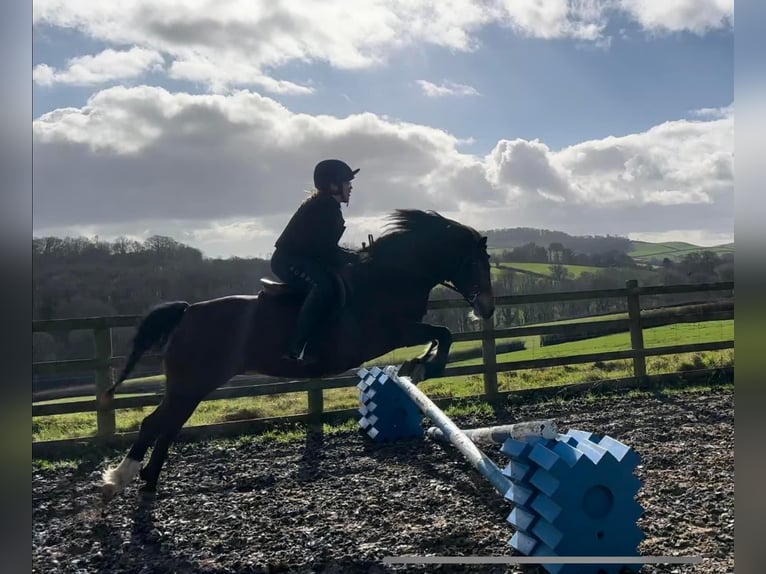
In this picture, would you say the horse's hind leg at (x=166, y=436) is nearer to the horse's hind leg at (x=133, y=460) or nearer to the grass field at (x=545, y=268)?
A: the horse's hind leg at (x=133, y=460)

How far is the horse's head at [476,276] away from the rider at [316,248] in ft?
2.19

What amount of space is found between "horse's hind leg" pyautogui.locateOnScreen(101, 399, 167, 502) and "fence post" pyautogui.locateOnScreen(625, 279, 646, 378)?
3.27 meters

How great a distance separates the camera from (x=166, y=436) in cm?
361

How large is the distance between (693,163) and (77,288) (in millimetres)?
3724

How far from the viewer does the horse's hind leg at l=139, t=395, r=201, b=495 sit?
11.8 feet

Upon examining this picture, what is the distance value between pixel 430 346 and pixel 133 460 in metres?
1.82

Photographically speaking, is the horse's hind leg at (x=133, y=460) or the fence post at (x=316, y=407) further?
the fence post at (x=316, y=407)

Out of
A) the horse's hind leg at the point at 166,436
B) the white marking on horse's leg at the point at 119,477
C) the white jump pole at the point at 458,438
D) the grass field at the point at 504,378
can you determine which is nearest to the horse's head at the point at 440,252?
the grass field at the point at 504,378

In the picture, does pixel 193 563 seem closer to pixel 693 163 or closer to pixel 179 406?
pixel 179 406

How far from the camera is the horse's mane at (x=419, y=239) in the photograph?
364cm

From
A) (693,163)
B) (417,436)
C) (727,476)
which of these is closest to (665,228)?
(693,163)

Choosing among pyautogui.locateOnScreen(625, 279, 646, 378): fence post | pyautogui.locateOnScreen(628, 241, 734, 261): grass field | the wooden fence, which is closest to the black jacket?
the wooden fence

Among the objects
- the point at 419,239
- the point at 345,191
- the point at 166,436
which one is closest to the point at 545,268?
the point at 419,239

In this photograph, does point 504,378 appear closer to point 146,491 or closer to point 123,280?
point 146,491
